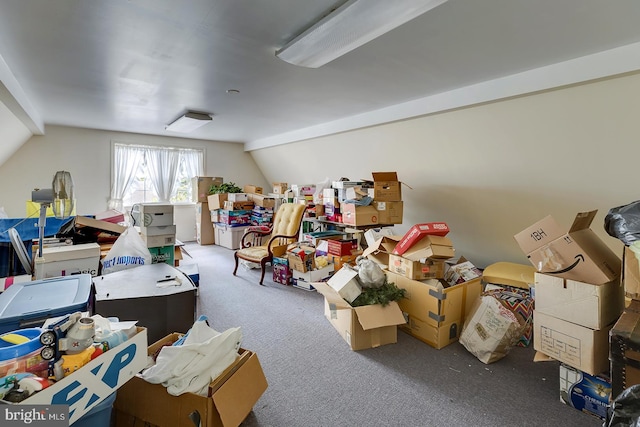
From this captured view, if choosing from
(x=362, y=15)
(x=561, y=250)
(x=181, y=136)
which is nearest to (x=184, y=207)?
(x=181, y=136)

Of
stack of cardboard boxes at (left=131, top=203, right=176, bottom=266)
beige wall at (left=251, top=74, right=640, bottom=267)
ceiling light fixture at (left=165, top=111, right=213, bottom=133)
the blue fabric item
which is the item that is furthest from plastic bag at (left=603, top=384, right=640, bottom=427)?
ceiling light fixture at (left=165, top=111, right=213, bottom=133)

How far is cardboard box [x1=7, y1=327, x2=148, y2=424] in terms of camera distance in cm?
90

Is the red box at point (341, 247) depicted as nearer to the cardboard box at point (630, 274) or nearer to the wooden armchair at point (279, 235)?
the wooden armchair at point (279, 235)

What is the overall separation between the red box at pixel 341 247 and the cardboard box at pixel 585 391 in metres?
2.22

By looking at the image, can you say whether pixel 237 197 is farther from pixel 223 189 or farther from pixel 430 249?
pixel 430 249

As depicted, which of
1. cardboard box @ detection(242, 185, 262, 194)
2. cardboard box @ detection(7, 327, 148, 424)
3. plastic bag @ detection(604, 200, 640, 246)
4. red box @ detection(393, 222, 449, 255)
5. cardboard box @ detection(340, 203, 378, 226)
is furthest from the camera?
cardboard box @ detection(242, 185, 262, 194)

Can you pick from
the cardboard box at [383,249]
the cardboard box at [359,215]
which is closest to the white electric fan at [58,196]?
the cardboard box at [383,249]

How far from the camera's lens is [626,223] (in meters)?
1.48

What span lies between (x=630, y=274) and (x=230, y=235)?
534 centimetres

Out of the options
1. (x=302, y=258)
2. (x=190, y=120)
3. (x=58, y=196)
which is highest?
(x=190, y=120)

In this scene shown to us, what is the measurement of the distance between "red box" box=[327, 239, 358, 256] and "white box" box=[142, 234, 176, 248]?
1.75 meters

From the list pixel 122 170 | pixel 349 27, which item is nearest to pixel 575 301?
pixel 349 27

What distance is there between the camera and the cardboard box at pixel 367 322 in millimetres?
2273

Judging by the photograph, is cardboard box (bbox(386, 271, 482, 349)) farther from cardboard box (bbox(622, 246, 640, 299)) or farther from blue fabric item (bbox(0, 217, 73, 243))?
blue fabric item (bbox(0, 217, 73, 243))
